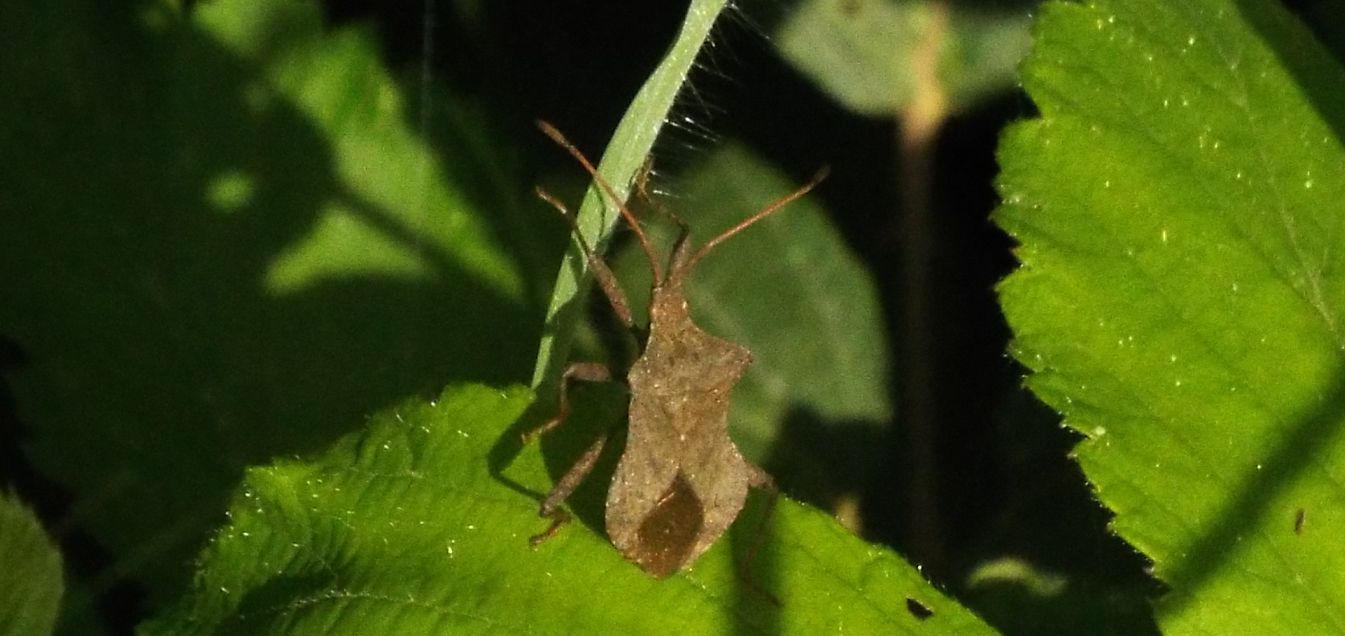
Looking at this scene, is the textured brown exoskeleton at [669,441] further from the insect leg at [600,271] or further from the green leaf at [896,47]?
the green leaf at [896,47]

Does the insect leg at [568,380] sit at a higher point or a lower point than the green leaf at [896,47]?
lower

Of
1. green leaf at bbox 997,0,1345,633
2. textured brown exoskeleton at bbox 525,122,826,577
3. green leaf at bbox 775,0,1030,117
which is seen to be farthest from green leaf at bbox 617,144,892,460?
green leaf at bbox 997,0,1345,633

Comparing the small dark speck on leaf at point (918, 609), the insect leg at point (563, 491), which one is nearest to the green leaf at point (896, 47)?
the insect leg at point (563, 491)

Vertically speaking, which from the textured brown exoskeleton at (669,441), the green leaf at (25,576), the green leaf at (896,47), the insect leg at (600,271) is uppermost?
the green leaf at (896,47)

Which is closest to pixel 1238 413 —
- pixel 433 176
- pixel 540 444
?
pixel 540 444

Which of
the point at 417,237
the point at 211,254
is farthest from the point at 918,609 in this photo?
the point at 211,254

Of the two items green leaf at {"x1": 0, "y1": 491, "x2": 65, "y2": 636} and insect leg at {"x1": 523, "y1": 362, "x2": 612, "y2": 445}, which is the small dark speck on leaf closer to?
insect leg at {"x1": 523, "y1": 362, "x2": 612, "y2": 445}

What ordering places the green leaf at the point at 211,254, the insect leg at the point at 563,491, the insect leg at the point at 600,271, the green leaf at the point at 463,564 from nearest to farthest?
the green leaf at the point at 463,564 < the insect leg at the point at 563,491 < the insect leg at the point at 600,271 < the green leaf at the point at 211,254
